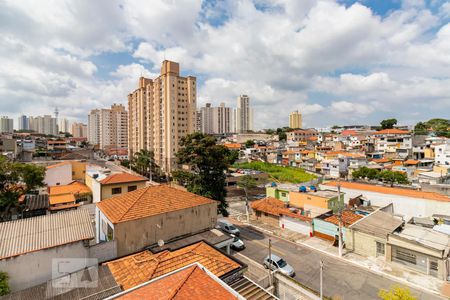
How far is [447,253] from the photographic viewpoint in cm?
1767

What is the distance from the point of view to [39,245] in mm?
13078

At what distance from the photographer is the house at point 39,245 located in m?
12.3

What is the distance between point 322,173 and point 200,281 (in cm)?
6555

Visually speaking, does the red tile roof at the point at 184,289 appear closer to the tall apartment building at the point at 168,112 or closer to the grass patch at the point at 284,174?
the grass patch at the point at 284,174

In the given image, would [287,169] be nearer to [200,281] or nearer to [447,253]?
[447,253]

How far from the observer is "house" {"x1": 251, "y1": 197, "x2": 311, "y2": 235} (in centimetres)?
2647

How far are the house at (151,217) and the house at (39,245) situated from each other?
2.19m

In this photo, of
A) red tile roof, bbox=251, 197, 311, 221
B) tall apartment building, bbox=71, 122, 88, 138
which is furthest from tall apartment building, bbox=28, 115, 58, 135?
red tile roof, bbox=251, 197, 311, 221

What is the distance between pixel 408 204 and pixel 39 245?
38830mm

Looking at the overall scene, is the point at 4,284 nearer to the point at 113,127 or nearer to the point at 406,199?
the point at 406,199

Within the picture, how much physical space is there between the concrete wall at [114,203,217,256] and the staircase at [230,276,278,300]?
7.90 meters

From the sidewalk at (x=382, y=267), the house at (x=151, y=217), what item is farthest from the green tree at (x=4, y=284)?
the sidewalk at (x=382, y=267)

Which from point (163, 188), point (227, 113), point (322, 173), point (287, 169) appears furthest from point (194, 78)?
point (227, 113)

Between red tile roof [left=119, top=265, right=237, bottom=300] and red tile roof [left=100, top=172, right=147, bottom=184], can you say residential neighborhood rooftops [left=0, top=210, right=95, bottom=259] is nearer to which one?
red tile roof [left=119, top=265, right=237, bottom=300]
